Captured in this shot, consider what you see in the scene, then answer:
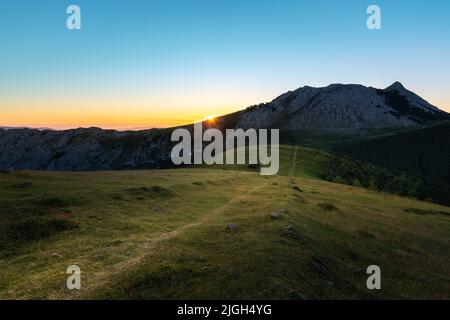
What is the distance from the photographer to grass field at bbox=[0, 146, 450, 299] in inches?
768

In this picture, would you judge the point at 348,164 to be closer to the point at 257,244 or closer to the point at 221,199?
the point at 221,199

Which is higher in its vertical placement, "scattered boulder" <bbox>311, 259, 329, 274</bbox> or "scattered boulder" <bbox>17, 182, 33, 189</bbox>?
"scattered boulder" <bbox>17, 182, 33, 189</bbox>

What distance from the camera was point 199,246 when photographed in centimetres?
2584

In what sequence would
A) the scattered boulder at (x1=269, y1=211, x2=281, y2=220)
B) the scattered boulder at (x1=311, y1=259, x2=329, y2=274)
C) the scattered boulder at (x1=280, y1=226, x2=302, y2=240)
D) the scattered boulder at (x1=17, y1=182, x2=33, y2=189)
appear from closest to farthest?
the scattered boulder at (x1=311, y1=259, x2=329, y2=274) → the scattered boulder at (x1=280, y1=226, x2=302, y2=240) → the scattered boulder at (x1=269, y1=211, x2=281, y2=220) → the scattered boulder at (x1=17, y1=182, x2=33, y2=189)

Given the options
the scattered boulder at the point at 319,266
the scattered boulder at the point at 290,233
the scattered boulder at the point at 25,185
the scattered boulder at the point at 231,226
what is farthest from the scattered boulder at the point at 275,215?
the scattered boulder at the point at 25,185

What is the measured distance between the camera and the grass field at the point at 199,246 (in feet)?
64.0

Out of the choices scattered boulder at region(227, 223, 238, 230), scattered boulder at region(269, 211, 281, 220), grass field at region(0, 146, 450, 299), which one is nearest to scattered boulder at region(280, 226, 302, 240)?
grass field at region(0, 146, 450, 299)

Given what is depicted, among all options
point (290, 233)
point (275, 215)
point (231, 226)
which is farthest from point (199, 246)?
point (275, 215)

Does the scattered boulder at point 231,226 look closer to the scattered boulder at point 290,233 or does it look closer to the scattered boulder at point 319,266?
the scattered boulder at point 290,233

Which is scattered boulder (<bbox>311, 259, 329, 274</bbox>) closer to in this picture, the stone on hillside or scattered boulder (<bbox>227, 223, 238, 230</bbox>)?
scattered boulder (<bbox>227, 223, 238, 230</bbox>)

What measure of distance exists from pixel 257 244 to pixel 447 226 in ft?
121
